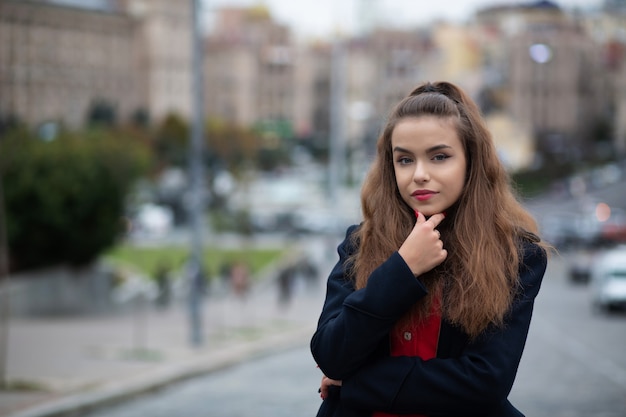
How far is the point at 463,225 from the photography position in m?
2.98

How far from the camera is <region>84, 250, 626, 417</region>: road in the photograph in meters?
11.8

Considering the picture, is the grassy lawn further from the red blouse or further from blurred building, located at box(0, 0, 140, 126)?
the red blouse

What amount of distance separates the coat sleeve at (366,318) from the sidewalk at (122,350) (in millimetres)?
7941

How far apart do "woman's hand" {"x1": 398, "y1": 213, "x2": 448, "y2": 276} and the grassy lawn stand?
3839 centimetres

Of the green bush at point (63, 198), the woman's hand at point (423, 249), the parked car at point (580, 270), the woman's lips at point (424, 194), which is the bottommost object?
the parked car at point (580, 270)

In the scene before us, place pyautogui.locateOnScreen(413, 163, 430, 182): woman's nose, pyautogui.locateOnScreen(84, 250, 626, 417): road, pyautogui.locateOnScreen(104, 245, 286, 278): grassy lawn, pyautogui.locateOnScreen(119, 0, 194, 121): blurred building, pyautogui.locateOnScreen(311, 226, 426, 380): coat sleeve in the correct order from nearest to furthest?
pyautogui.locateOnScreen(311, 226, 426, 380): coat sleeve, pyautogui.locateOnScreen(413, 163, 430, 182): woman's nose, pyautogui.locateOnScreen(84, 250, 626, 417): road, pyautogui.locateOnScreen(104, 245, 286, 278): grassy lawn, pyautogui.locateOnScreen(119, 0, 194, 121): blurred building

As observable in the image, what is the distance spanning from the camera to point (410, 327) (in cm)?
293

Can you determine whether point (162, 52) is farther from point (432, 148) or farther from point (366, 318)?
point (366, 318)

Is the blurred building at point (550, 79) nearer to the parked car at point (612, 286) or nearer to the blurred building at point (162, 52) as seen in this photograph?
the blurred building at point (162, 52)

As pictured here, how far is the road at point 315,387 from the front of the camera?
11758 mm

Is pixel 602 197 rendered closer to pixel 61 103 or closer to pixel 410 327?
pixel 61 103

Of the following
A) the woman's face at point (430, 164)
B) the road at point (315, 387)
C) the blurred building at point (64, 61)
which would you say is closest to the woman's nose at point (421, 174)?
the woman's face at point (430, 164)

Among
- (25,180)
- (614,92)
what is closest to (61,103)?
(25,180)

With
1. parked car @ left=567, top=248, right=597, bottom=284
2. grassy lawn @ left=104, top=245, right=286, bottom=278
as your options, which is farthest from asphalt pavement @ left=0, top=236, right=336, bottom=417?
parked car @ left=567, top=248, right=597, bottom=284
